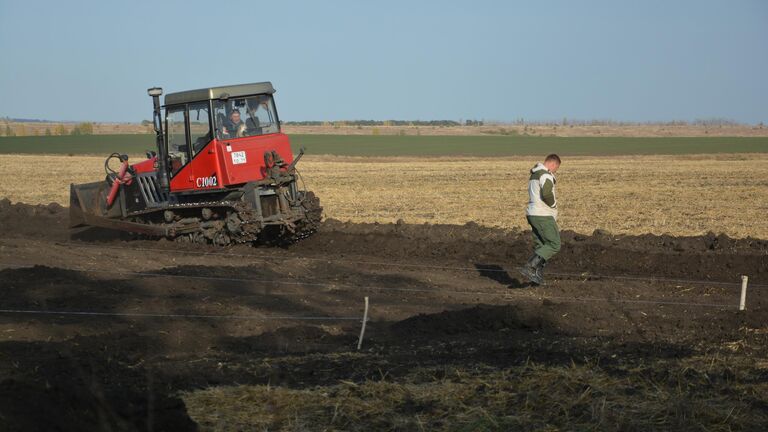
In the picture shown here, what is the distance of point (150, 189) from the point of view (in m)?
16.7

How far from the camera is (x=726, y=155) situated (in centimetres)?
5175

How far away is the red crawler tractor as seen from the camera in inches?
595

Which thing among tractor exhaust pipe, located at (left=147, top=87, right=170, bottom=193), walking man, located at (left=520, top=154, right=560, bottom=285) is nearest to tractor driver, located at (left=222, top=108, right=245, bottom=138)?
tractor exhaust pipe, located at (left=147, top=87, right=170, bottom=193)

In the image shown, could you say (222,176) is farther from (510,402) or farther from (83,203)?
(510,402)

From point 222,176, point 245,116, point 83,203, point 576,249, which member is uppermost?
point 245,116

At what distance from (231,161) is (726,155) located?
141ft

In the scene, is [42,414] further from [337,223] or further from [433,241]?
[337,223]

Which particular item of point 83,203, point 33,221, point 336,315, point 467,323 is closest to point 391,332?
point 467,323

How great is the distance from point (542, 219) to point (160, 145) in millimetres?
7397

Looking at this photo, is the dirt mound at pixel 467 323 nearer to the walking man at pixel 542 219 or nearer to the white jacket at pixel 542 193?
the walking man at pixel 542 219

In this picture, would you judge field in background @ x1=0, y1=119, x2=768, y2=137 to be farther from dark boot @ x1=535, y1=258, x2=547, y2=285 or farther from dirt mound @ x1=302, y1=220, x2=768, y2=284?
dark boot @ x1=535, y1=258, x2=547, y2=285

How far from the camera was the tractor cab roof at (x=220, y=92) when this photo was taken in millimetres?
14883

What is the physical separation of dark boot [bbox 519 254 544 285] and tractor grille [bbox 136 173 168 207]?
24.9ft

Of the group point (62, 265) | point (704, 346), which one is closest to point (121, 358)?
point (704, 346)
